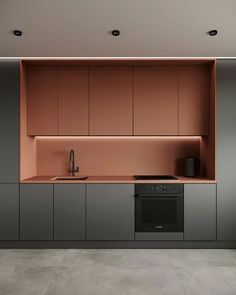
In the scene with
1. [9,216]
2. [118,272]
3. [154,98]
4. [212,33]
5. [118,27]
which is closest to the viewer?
[118,27]

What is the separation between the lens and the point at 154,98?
3963mm

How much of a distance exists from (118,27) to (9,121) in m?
1.89

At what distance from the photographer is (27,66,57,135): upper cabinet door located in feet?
13.0

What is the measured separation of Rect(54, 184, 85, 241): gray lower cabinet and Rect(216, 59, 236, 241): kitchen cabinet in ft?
5.76

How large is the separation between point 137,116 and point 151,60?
0.76 metres

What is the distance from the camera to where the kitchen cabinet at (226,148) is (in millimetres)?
3643

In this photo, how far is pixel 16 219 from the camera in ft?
12.0

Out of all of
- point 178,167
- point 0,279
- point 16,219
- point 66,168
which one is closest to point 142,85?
point 178,167

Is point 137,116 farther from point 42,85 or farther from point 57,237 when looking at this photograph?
point 57,237

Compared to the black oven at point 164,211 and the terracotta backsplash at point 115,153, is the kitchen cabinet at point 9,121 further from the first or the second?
the black oven at point 164,211

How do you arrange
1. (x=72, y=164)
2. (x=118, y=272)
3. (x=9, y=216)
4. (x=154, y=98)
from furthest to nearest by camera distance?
(x=72, y=164), (x=154, y=98), (x=9, y=216), (x=118, y=272)

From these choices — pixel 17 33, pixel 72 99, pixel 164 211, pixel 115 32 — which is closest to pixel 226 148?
pixel 164 211

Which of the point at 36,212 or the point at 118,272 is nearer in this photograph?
the point at 118,272

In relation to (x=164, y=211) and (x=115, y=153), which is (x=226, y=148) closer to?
(x=164, y=211)
